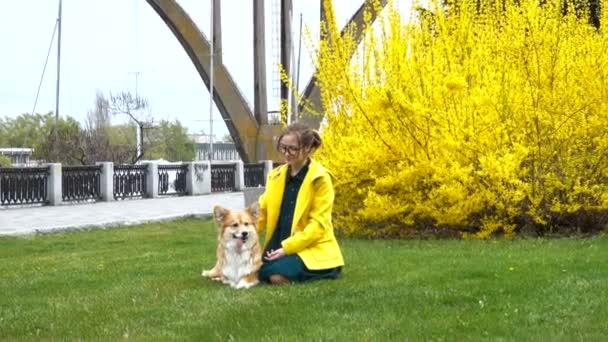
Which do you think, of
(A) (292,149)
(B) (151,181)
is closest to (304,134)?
(A) (292,149)

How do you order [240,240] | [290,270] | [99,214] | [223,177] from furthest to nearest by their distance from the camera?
[223,177]
[99,214]
[290,270]
[240,240]

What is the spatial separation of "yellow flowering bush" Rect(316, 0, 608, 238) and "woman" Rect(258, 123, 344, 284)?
Answer: 12.8 ft

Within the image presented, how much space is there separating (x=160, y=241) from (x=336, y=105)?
11.2 feet

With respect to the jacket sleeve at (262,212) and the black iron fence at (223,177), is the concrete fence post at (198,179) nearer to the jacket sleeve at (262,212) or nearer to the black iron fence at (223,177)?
the black iron fence at (223,177)

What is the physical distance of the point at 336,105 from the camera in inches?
492

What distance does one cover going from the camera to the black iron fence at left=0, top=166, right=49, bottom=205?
22297mm

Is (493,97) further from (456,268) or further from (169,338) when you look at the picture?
(169,338)

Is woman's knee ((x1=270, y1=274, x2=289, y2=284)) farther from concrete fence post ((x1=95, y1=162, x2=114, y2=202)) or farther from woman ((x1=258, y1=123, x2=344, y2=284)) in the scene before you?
concrete fence post ((x1=95, y1=162, x2=114, y2=202))

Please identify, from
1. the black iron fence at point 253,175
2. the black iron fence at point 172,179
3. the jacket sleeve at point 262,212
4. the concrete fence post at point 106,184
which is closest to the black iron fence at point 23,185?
the concrete fence post at point 106,184

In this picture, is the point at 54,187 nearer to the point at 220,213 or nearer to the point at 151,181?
the point at 151,181

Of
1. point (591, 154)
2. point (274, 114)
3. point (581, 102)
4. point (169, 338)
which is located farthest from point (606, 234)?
point (274, 114)

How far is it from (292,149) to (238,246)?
0.92 meters

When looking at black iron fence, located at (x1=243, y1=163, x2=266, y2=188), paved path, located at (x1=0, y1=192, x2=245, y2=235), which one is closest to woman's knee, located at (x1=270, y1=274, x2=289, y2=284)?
paved path, located at (x1=0, y1=192, x2=245, y2=235)

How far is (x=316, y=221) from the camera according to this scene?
6.79m
